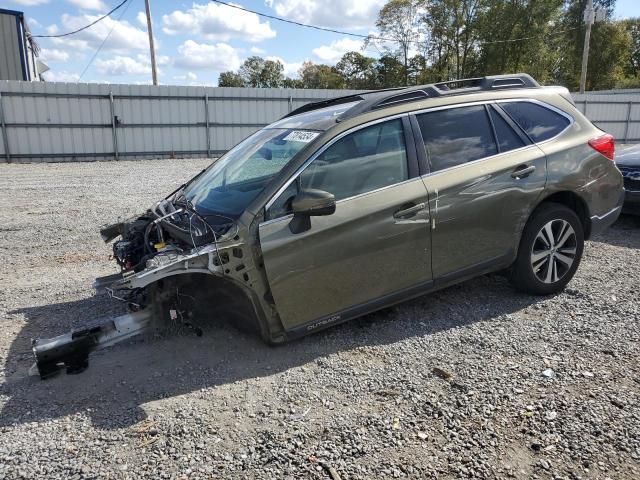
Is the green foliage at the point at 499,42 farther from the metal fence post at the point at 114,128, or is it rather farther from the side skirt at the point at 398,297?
the side skirt at the point at 398,297

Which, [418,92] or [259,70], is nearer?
[418,92]

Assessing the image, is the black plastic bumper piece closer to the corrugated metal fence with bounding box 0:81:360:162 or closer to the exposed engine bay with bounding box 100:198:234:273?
the exposed engine bay with bounding box 100:198:234:273

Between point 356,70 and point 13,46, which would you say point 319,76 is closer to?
point 356,70

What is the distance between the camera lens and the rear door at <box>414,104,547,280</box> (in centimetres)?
408

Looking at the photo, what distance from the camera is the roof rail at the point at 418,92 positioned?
13.3 ft

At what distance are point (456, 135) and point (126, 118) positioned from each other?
54.3ft

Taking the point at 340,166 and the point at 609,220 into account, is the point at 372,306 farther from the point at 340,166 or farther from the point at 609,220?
the point at 609,220

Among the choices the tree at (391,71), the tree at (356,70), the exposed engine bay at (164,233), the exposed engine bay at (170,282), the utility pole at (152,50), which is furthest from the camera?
the tree at (356,70)

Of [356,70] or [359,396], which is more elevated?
[356,70]

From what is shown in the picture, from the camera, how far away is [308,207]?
3.44 meters

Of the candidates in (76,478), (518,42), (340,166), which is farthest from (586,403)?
(518,42)

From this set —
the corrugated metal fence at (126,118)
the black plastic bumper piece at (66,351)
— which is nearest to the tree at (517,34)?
the corrugated metal fence at (126,118)

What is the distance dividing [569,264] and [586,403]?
6.29 feet

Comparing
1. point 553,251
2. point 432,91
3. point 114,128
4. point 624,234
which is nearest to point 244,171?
point 432,91
